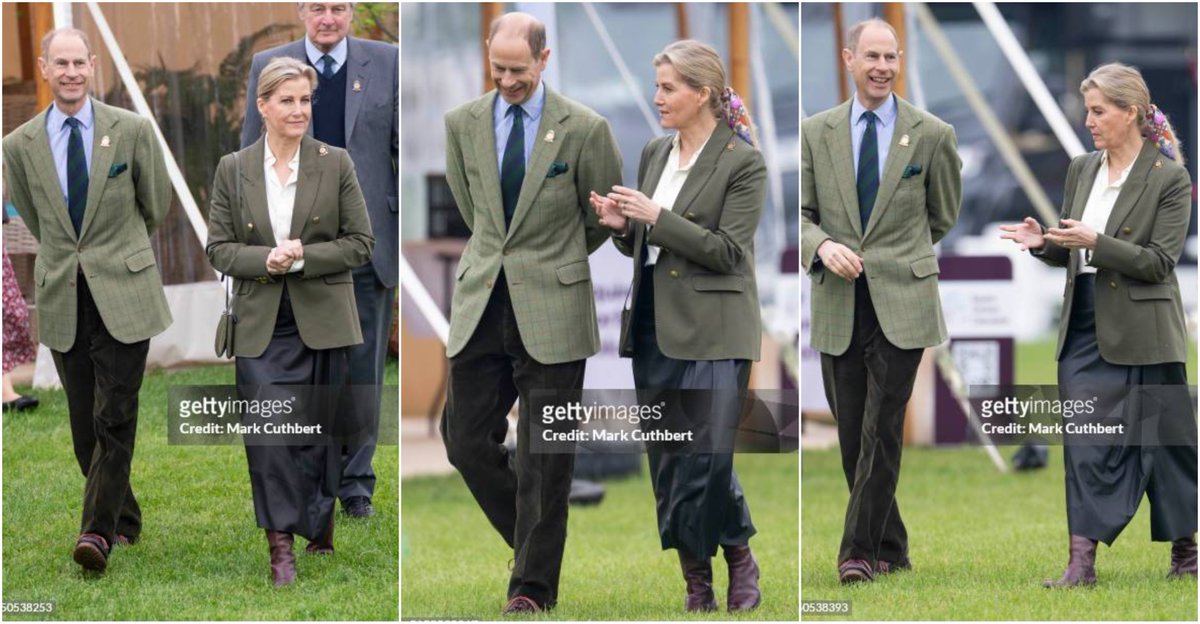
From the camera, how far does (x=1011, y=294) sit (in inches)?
336

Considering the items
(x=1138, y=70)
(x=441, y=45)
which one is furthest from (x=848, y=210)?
(x=441, y=45)

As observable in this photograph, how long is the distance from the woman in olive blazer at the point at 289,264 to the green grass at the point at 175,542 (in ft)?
0.70

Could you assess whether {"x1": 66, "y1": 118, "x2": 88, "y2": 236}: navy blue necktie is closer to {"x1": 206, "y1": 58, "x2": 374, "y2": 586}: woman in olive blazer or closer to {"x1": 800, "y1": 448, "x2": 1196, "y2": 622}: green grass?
{"x1": 206, "y1": 58, "x2": 374, "y2": 586}: woman in olive blazer

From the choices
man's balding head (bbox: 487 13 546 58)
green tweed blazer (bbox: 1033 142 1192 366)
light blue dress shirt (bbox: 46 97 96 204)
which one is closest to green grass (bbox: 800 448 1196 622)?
green tweed blazer (bbox: 1033 142 1192 366)

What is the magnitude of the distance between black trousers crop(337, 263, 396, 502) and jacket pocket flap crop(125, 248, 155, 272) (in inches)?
30.5

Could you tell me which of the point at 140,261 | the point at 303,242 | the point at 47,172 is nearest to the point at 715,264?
the point at 303,242

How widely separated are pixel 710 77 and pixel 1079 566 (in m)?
2.35

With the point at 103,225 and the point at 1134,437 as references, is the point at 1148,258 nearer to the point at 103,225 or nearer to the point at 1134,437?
the point at 1134,437

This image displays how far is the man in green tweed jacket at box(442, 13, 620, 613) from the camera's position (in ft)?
23.3

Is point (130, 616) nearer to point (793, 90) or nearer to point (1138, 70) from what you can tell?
point (793, 90)

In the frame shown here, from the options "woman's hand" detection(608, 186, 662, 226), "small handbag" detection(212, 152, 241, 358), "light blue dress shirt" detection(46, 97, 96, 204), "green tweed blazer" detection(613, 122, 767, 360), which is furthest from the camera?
"light blue dress shirt" detection(46, 97, 96, 204)

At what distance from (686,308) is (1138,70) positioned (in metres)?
2.09

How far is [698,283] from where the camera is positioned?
705 cm

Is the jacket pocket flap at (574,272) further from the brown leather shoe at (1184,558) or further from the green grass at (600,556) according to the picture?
the brown leather shoe at (1184,558)
